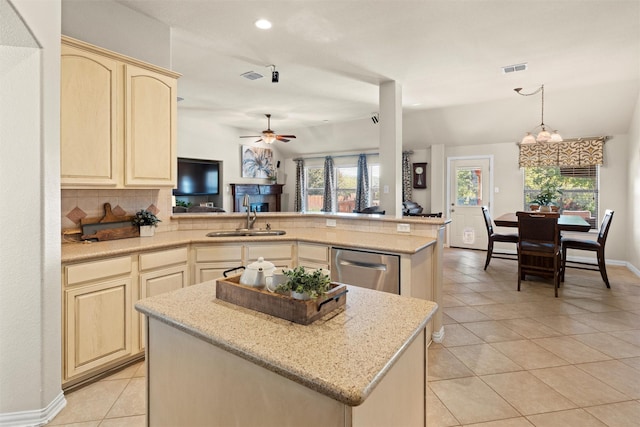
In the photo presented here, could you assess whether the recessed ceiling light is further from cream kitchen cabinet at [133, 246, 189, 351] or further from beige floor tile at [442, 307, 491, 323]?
beige floor tile at [442, 307, 491, 323]

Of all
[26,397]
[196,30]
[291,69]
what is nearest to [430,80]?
[291,69]

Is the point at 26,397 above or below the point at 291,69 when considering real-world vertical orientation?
below

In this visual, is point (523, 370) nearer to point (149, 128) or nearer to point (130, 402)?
point (130, 402)

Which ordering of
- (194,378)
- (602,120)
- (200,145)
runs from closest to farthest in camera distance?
(194,378)
(602,120)
(200,145)

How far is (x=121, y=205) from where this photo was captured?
2.98m

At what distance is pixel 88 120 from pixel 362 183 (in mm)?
6701

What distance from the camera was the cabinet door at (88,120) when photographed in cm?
235

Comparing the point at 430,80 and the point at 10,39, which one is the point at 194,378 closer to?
the point at 10,39

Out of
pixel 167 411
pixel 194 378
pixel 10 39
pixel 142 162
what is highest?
pixel 10 39

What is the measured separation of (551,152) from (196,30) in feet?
20.7

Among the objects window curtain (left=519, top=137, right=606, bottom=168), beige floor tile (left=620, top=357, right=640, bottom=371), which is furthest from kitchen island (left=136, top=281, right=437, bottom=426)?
window curtain (left=519, top=137, right=606, bottom=168)

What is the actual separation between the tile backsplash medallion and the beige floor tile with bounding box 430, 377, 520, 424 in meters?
2.78

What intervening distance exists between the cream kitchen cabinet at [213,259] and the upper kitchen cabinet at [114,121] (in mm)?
676

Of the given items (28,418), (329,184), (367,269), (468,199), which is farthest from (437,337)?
(329,184)
